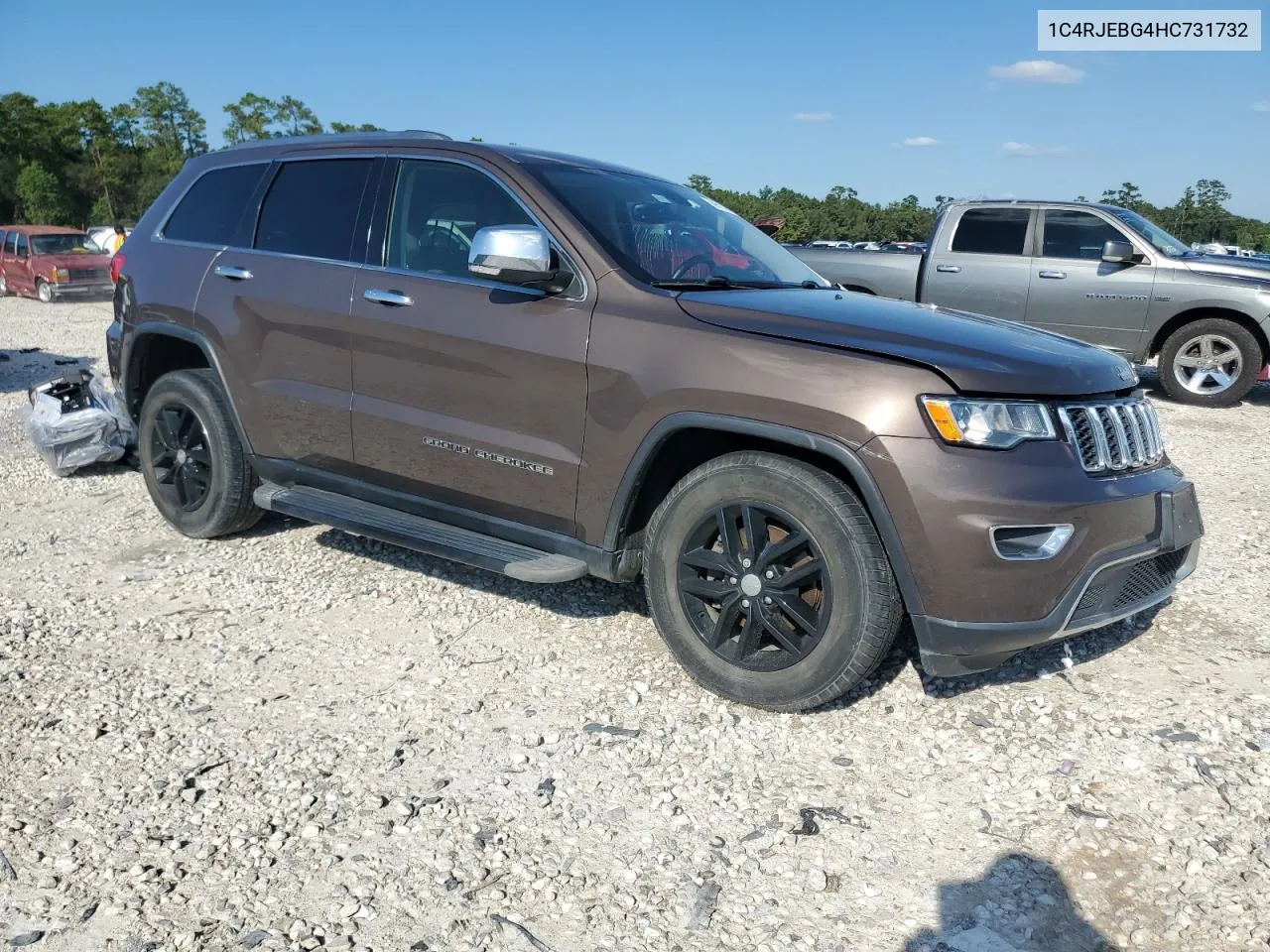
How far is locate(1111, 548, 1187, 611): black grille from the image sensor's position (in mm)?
3127

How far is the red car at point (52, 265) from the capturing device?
1998 centimetres

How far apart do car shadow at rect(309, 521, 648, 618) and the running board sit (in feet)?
1.32

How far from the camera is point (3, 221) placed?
181 ft

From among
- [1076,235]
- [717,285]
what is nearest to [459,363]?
[717,285]

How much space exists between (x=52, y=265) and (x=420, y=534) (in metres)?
20.0

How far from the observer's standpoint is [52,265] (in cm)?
1991

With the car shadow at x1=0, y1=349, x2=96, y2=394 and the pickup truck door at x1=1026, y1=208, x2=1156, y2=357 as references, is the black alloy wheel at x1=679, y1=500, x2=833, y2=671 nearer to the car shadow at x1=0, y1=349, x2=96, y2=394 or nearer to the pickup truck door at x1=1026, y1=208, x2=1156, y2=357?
the pickup truck door at x1=1026, y1=208, x2=1156, y2=357

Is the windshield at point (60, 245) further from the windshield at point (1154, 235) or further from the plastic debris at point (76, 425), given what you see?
the windshield at point (1154, 235)

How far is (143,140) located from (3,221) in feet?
54.1

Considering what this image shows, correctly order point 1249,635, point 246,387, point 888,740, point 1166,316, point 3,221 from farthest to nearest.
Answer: point 3,221 → point 1166,316 → point 246,387 → point 1249,635 → point 888,740

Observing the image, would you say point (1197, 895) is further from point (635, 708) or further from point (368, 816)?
point (368, 816)

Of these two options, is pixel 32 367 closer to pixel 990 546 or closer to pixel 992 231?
pixel 992 231

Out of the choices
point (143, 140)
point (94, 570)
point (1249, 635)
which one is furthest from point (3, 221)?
point (1249, 635)

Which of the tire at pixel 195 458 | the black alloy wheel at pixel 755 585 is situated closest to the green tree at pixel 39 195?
the tire at pixel 195 458
